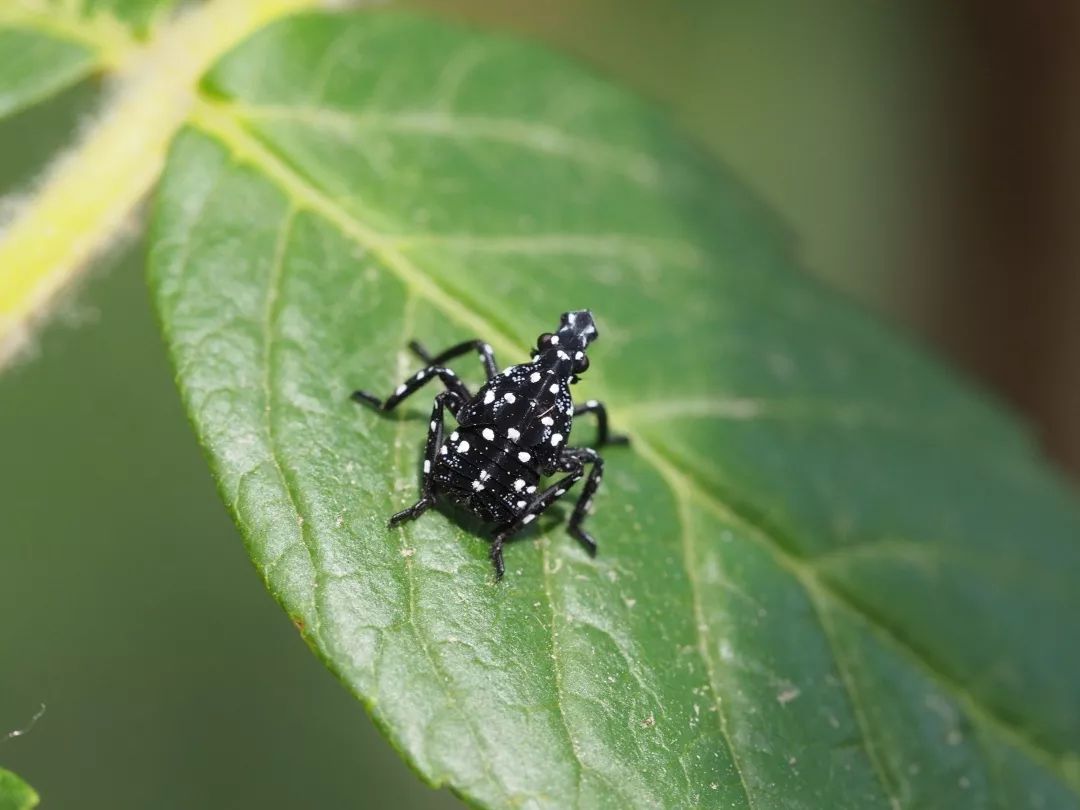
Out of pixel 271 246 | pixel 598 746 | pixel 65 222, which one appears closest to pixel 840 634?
pixel 598 746

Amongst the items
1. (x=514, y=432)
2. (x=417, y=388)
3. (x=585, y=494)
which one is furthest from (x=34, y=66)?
(x=585, y=494)

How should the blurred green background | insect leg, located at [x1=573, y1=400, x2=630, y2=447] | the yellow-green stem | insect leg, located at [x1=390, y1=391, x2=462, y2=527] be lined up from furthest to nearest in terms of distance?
the blurred green background < insect leg, located at [x1=573, y1=400, x2=630, y2=447] < the yellow-green stem < insect leg, located at [x1=390, y1=391, x2=462, y2=527]

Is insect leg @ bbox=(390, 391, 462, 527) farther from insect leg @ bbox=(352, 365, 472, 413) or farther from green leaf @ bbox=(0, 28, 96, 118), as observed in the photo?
green leaf @ bbox=(0, 28, 96, 118)

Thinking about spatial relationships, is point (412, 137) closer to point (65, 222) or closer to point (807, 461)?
point (65, 222)

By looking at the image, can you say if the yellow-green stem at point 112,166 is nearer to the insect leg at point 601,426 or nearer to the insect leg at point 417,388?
the insect leg at point 417,388

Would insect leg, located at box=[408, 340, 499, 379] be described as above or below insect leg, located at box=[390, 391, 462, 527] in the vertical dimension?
above

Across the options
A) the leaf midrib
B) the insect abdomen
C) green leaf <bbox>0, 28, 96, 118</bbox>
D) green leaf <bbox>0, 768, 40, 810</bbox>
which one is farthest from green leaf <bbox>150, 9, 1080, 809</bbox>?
green leaf <bbox>0, 768, 40, 810</bbox>
